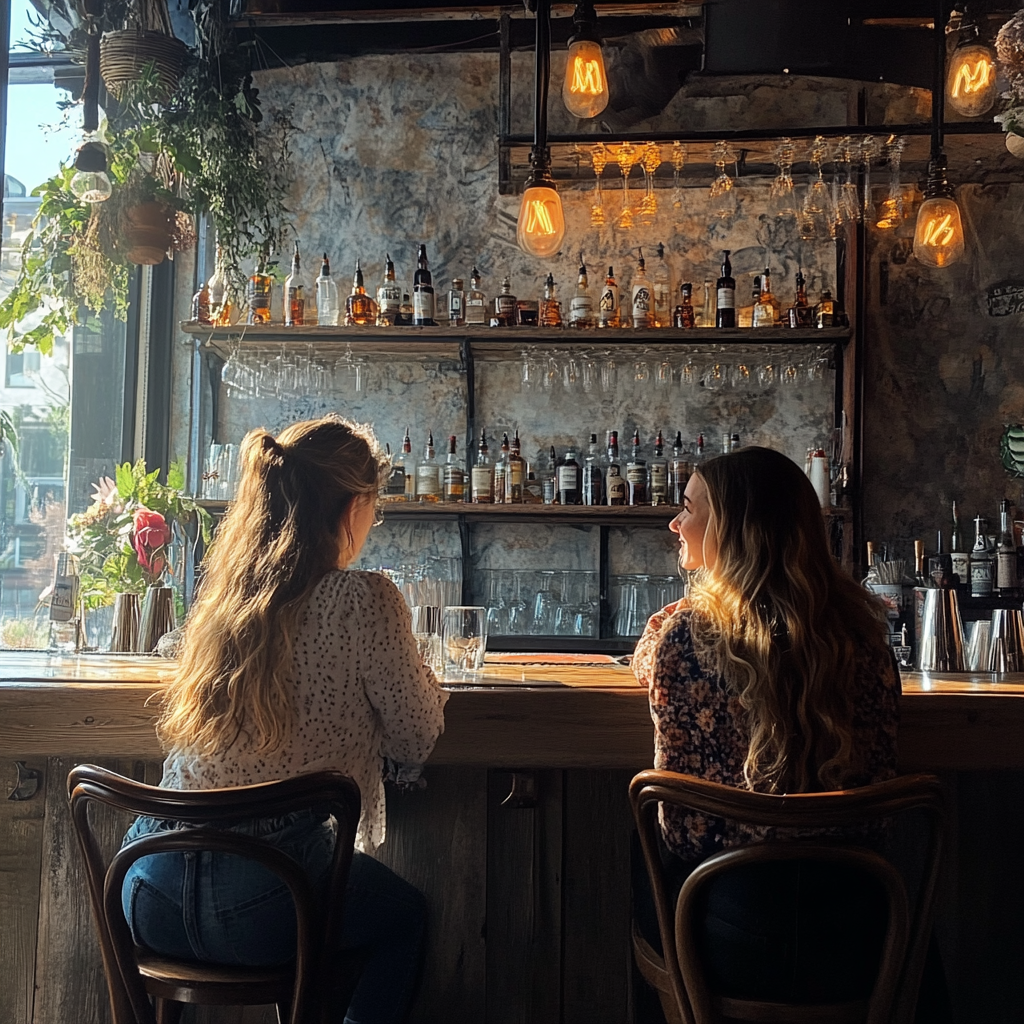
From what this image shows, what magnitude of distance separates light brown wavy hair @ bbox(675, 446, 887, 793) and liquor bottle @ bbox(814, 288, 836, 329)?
2254mm

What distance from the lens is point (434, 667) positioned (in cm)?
201

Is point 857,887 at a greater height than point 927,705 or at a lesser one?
lesser

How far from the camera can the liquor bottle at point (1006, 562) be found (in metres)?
3.81

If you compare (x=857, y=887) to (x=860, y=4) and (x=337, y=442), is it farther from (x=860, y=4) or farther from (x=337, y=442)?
(x=860, y=4)

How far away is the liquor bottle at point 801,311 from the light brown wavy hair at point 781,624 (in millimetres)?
2276

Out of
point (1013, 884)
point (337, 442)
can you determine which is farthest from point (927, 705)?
point (337, 442)

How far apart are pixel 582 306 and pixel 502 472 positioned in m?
0.69

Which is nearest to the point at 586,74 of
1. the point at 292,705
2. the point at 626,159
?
the point at 626,159

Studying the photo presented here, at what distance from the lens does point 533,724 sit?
6.06 feet

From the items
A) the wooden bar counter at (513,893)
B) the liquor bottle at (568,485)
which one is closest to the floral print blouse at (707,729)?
the wooden bar counter at (513,893)

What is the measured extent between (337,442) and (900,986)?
1.14 m

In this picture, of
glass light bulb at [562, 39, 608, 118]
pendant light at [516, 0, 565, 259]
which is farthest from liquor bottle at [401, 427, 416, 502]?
glass light bulb at [562, 39, 608, 118]

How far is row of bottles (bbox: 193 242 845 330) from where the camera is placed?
12.6ft

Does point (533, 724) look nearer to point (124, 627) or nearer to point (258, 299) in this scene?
point (124, 627)
